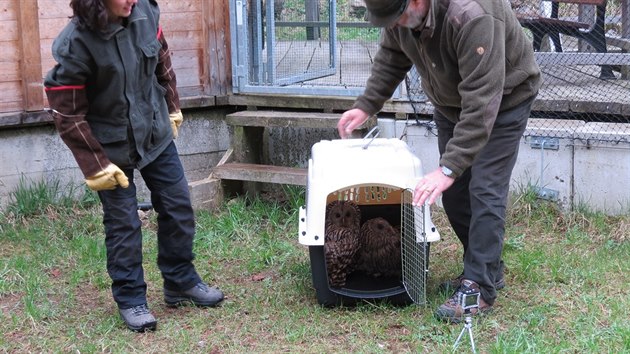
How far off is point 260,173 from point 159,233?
1869 millimetres

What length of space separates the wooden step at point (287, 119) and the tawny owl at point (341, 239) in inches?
60.3

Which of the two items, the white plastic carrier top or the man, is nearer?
the man

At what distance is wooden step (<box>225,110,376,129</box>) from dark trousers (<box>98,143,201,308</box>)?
1925 mm

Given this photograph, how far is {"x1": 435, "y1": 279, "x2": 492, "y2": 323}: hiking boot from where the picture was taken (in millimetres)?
4176

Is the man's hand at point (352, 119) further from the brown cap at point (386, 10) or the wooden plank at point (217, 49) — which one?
the wooden plank at point (217, 49)

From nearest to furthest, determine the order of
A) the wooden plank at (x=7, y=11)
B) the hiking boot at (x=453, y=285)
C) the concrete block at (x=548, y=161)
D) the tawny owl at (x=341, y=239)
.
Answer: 1. the tawny owl at (x=341, y=239)
2. the hiking boot at (x=453, y=285)
3. the concrete block at (x=548, y=161)
4. the wooden plank at (x=7, y=11)

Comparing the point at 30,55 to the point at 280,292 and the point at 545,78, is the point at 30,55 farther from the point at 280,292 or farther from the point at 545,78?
the point at 545,78

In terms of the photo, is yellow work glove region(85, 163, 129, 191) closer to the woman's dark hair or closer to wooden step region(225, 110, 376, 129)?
the woman's dark hair

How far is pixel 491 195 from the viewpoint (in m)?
4.13

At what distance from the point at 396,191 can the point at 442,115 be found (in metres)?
0.68

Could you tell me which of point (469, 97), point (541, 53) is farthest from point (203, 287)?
point (541, 53)

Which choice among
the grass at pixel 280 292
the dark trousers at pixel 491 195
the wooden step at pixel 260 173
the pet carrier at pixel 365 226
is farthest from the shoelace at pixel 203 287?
the wooden step at pixel 260 173

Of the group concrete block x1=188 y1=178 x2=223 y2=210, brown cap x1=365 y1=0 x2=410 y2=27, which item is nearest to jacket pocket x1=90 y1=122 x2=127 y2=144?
brown cap x1=365 y1=0 x2=410 y2=27

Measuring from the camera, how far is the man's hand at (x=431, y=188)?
12.0 feet
